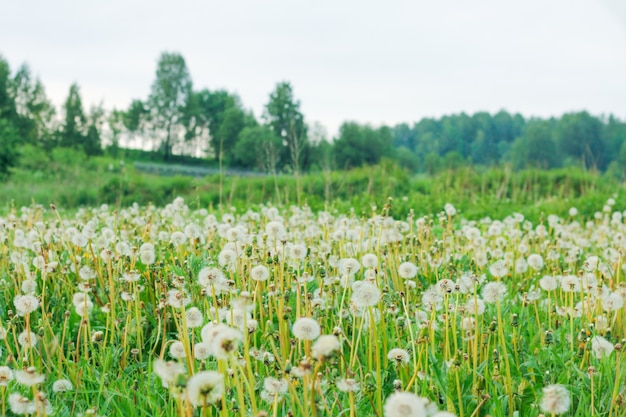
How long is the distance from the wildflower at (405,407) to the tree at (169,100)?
50.6 m

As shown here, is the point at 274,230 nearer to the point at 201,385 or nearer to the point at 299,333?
the point at 299,333

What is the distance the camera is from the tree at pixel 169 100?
164ft

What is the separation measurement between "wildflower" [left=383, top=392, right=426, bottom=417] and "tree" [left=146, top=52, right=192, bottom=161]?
50.6 m

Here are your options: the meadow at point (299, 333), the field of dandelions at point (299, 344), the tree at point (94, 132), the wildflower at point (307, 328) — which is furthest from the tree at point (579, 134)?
the wildflower at point (307, 328)

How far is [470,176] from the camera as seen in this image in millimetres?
15859

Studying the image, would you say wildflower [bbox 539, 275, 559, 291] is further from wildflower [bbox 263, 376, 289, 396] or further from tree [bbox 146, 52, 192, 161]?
tree [bbox 146, 52, 192, 161]

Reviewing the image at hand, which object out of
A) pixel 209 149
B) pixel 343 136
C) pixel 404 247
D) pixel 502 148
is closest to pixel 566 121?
pixel 502 148

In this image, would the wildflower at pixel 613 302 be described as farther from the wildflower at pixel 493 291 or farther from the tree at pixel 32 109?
the tree at pixel 32 109

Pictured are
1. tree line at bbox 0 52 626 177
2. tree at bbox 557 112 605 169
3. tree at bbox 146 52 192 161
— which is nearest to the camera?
tree line at bbox 0 52 626 177

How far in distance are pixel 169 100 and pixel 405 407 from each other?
51727mm

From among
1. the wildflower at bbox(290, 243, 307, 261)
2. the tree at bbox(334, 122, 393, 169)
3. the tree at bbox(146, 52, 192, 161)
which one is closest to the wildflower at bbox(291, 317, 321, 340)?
the wildflower at bbox(290, 243, 307, 261)

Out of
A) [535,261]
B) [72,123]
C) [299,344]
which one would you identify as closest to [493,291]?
[299,344]

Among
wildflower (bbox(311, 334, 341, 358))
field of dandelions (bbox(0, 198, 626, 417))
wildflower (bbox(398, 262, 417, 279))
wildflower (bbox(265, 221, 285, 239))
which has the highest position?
wildflower (bbox(265, 221, 285, 239))

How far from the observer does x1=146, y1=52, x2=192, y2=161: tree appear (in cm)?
5003
